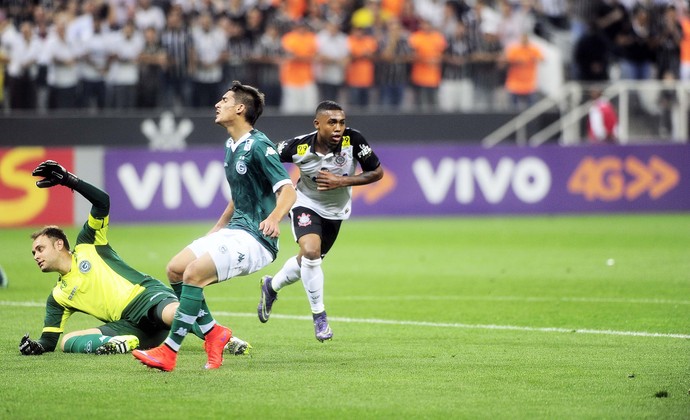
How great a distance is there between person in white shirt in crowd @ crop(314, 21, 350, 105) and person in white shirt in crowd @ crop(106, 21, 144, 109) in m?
3.66

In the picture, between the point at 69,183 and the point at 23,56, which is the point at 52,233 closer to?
the point at 69,183

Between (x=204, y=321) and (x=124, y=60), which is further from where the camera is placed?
(x=124, y=60)

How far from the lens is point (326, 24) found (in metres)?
24.2

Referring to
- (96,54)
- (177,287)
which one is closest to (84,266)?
(177,287)

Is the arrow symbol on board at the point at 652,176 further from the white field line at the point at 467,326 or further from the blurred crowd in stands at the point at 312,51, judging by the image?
the white field line at the point at 467,326

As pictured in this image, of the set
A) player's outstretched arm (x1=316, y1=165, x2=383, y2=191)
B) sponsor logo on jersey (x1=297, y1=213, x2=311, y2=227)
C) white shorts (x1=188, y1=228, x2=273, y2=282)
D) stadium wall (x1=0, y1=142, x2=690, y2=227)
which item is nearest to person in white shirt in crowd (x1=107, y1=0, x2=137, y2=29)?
stadium wall (x1=0, y1=142, x2=690, y2=227)

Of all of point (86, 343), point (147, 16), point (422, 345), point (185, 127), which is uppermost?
point (147, 16)

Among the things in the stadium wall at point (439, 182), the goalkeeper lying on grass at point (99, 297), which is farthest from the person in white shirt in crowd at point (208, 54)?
the goalkeeper lying on grass at point (99, 297)

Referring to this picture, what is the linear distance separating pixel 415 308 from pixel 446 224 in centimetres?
1086

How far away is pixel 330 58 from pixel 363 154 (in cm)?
1401

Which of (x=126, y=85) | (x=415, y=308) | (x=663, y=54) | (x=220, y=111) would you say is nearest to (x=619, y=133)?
(x=663, y=54)

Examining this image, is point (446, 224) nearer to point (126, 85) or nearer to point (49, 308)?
point (126, 85)

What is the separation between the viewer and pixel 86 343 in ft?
30.2

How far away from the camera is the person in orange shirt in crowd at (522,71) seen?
2552 centimetres
